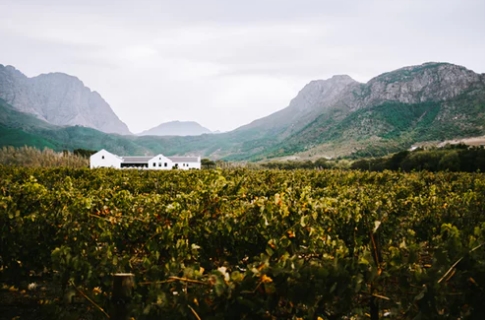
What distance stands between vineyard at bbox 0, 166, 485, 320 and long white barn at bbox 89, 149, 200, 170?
66.7 meters

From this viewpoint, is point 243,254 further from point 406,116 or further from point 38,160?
point 406,116

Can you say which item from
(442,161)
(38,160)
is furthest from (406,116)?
(38,160)

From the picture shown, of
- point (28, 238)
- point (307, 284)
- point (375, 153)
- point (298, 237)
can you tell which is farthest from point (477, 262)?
point (375, 153)

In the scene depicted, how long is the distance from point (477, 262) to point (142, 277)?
97.9 inches

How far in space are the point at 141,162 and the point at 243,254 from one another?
81.4 m

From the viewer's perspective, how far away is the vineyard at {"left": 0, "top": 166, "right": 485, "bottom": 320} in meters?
2.51

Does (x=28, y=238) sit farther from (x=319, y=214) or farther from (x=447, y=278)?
(x=447, y=278)

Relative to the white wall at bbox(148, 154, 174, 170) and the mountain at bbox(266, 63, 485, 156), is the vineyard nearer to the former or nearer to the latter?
the white wall at bbox(148, 154, 174, 170)

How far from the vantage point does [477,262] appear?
8.08ft

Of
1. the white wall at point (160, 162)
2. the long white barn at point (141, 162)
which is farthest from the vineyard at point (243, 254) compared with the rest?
the white wall at point (160, 162)

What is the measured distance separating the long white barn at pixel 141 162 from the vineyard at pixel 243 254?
66667 millimetres

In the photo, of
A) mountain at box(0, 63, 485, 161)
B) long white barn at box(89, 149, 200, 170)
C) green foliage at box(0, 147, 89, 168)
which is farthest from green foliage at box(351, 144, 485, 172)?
mountain at box(0, 63, 485, 161)

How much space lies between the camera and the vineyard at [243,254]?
251cm

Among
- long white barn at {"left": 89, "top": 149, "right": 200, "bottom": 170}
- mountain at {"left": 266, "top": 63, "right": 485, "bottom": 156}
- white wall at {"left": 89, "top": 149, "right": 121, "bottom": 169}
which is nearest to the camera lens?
white wall at {"left": 89, "top": 149, "right": 121, "bottom": 169}
